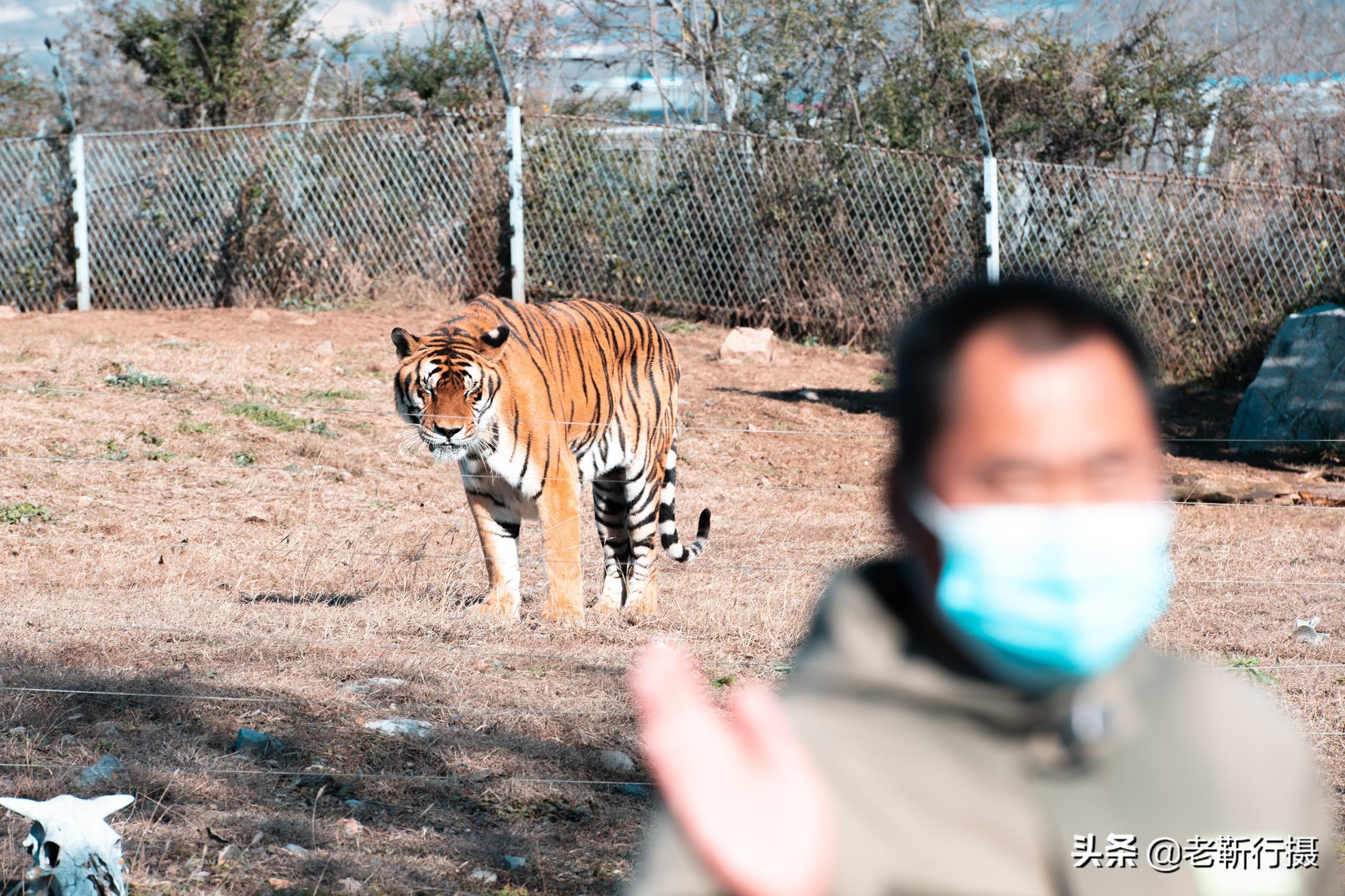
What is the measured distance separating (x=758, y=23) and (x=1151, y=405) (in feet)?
51.5

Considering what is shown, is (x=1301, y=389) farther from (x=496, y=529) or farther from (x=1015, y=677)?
(x=1015, y=677)

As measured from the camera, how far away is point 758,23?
1595cm

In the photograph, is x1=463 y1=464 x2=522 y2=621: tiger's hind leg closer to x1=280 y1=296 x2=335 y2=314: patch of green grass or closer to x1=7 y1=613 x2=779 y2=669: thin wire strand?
x1=7 y1=613 x2=779 y2=669: thin wire strand

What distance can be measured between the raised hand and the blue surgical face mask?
0.17 m

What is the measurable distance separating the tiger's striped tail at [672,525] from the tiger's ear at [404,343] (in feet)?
5.71

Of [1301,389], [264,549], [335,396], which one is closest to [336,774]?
[264,549]

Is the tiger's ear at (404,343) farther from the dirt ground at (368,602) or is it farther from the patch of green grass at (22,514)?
the patch of green grass at (22,514)

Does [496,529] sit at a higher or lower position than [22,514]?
higher

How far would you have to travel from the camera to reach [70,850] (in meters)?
2.85

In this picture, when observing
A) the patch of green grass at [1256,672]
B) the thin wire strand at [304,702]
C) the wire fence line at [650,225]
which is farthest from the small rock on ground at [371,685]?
the wire fence line at [650,225]

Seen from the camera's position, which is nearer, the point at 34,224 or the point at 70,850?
the point at 70,850

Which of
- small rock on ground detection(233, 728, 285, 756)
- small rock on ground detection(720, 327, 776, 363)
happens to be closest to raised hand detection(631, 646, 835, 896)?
small rock on ground detection(233, 728, 285, 756)

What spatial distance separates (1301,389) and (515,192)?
7.81 m

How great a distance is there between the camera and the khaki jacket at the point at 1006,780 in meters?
0.95
